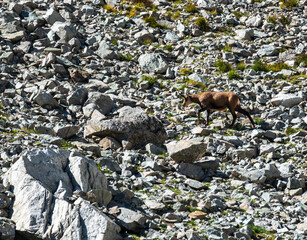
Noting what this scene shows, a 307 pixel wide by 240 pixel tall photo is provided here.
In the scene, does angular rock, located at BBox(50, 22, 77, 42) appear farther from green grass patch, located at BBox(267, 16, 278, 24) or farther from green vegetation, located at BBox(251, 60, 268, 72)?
green grass patch, located at BBox(267, 16, 278, 24)

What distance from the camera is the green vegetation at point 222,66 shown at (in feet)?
68.9

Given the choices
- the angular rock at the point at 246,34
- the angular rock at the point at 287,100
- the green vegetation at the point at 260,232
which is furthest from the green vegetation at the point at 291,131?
the angular rock at the point at 246,34

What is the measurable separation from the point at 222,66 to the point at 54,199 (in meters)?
14.7

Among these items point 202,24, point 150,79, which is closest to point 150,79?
point 150,79

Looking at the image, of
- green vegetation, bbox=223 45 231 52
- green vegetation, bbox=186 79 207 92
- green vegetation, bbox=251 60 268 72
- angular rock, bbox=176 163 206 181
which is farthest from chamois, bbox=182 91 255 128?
green vegetation, bbox=223 45 231 52

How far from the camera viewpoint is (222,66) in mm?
21188

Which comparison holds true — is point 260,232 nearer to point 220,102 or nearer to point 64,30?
point 220,102

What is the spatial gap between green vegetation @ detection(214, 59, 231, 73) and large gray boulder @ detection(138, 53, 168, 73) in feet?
8.24

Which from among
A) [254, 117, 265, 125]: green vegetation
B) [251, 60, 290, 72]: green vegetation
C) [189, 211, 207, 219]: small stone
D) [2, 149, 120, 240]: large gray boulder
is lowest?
[251, 60, 290, 72]: green vegetation

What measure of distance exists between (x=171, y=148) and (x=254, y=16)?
1543 cm

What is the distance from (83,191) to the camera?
8.59 m

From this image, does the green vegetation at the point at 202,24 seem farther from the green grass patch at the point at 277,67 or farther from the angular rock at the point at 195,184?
the angular rock at the point at 195,184

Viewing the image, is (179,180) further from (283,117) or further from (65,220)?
(283,117)

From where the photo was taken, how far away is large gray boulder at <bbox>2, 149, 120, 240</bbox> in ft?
24.7
